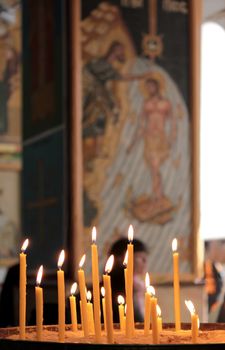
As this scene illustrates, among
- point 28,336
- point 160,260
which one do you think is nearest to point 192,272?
point 160,260

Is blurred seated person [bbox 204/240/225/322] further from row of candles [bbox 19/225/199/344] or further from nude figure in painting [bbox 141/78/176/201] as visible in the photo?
row of candles [bbox 19/225/199/344]

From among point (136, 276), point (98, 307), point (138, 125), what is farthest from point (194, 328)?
point (138, 125)

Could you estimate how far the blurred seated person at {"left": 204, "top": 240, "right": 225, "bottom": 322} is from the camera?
10.5 meters

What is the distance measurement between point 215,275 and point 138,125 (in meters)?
2.91

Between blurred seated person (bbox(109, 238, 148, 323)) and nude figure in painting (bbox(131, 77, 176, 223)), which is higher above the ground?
nude figure in painting (bbox(131, 77, 176, 223))

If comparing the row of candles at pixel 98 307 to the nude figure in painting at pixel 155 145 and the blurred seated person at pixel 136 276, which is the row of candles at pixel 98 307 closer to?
the blurred seated person at pixel 136 276

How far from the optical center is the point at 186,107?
833 centimetres

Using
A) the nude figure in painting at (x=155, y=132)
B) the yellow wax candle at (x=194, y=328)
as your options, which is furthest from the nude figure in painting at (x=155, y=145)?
the yellow wax candle at (x=194, y=328)

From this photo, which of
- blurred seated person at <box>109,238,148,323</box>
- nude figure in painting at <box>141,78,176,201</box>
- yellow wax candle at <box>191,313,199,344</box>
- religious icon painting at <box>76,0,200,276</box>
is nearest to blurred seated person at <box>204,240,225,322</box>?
religious icon painting at <box>76,0,200,276</box>

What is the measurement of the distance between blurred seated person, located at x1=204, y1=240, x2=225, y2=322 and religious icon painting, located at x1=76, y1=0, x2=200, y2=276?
2.25 m

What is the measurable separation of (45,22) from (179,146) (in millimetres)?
1698

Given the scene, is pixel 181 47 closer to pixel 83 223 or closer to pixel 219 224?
pixel 83 223

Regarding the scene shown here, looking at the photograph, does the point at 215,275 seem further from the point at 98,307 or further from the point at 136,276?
the point at 98,307

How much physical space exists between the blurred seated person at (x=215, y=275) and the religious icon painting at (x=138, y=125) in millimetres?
2255
